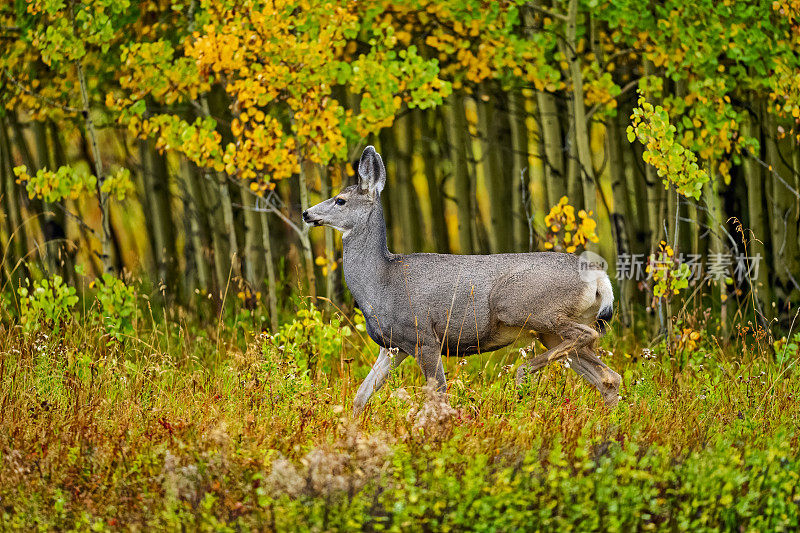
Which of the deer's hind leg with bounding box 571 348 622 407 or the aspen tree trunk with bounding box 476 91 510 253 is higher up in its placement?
the aspen tree trunk with bounding box 476 91 510 253

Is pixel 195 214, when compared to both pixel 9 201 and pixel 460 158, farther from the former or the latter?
pixel 460 158

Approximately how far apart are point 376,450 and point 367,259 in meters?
1.95

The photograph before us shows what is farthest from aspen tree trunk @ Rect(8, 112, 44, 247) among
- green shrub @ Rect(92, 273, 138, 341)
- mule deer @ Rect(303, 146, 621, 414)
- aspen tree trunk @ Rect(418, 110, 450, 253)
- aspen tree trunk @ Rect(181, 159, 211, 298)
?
mule deer @ Rect(303, 146, 621, 414)

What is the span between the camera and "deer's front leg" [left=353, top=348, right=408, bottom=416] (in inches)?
257

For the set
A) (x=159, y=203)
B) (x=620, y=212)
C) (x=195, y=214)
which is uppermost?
(x=159, y=203)

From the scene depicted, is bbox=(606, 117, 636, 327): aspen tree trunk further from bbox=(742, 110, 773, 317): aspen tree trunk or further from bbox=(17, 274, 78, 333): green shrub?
bbox=(17, 274, 78, 333): green shrub

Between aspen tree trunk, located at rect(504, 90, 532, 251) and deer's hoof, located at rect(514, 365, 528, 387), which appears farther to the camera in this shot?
aspen tree trunk, located at rect(504, 90, 532, 251)

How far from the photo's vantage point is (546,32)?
9.88 metres

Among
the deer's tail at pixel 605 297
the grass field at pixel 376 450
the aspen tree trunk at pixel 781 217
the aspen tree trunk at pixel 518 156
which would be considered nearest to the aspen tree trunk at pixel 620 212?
the aspen tree trunk at pixel 518 156

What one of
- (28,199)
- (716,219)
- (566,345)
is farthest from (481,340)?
(28,199)

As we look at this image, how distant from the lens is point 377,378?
659 centimetres

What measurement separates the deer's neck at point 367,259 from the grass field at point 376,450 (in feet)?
2.12

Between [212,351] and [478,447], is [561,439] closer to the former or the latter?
[478,447]

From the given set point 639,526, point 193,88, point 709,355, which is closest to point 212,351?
point 193,88
